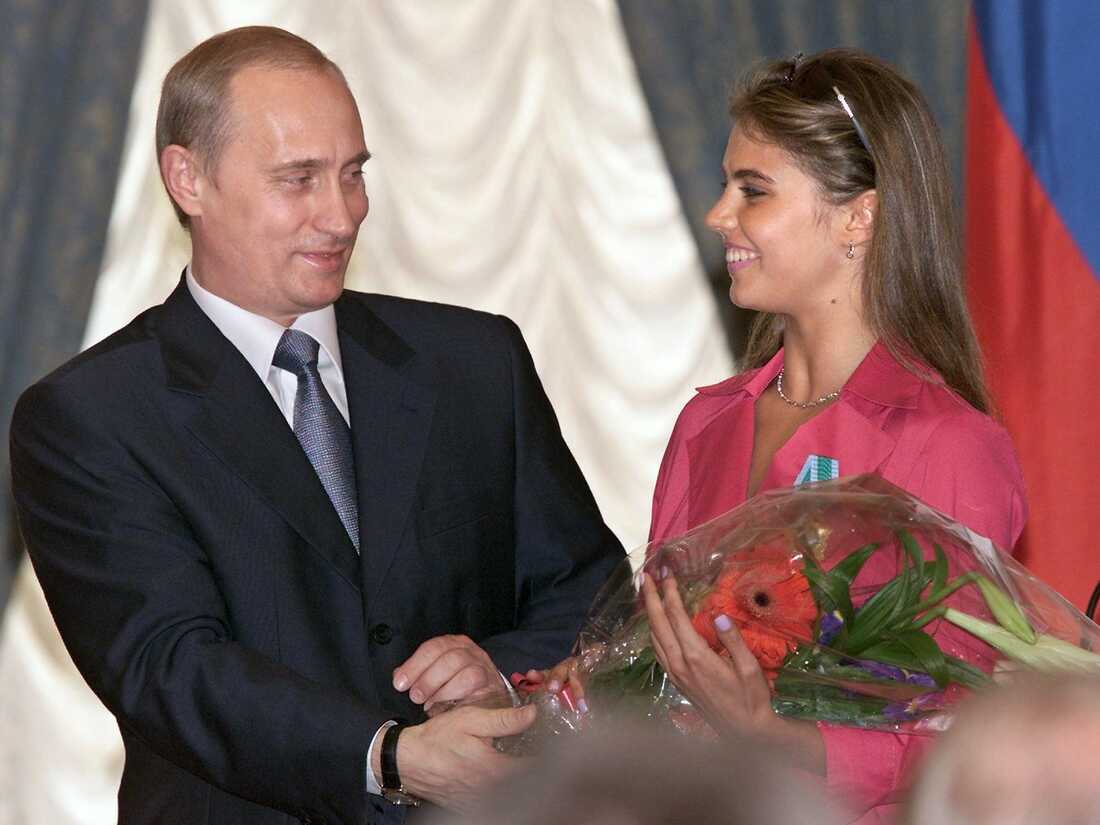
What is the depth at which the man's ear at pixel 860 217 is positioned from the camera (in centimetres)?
274

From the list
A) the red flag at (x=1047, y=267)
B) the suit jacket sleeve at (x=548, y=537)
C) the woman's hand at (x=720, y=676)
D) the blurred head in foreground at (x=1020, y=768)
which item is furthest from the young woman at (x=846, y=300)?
the red flag at (x=1047, y=267)

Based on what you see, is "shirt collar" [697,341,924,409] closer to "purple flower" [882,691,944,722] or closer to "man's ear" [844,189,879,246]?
"man's ear" [844,189,879,246]

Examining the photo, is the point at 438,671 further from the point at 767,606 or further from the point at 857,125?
the point at 857,125

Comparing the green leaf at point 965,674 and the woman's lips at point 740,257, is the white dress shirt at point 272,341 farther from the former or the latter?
the green leaf at point 965,674

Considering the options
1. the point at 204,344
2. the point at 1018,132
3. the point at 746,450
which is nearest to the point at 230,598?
the point at 204,344

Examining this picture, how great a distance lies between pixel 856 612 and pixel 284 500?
1.09 metres

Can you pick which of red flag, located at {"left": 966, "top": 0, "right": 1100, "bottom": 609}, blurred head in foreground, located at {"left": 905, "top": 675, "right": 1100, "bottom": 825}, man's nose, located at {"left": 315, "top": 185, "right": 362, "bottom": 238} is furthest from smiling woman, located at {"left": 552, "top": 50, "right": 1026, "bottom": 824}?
red flag, located at {"left": 966, "top": 0, "right": 1100, "bottom": 609}

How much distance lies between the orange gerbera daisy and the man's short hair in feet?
4.28

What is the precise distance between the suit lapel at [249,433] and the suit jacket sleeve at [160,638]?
123 mm

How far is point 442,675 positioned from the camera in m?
2.44

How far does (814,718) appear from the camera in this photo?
5.82ft

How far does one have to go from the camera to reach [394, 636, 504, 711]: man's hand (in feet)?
7.98

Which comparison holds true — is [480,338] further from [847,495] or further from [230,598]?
[847,495]

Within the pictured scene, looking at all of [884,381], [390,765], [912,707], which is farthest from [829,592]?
[884,381]
